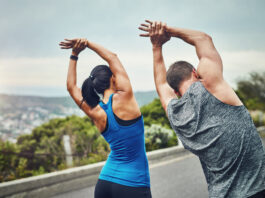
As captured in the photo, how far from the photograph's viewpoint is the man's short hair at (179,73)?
1.98m

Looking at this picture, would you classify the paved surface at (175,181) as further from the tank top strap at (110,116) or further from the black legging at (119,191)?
the tank top strap at (110,116)

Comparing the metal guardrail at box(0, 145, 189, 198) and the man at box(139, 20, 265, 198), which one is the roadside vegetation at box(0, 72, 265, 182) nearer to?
the metal guardrail at box(0, 145, 189, 198)

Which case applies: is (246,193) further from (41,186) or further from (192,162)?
(192,162)

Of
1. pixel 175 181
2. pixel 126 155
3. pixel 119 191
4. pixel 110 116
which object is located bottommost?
pixel 175 181

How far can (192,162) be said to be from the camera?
8664 mm

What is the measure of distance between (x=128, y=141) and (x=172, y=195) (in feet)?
12.3

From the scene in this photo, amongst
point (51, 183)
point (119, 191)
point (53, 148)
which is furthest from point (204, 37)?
point (53, 148)

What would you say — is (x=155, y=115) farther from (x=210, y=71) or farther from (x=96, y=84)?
(x=210, y=71)

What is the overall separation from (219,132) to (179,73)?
0.50 meters

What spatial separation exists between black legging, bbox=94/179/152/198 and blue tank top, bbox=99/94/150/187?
0.11 ft

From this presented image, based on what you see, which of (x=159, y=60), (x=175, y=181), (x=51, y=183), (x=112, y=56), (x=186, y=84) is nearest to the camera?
A: (x=186, y=84)

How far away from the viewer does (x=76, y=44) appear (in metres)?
2.74

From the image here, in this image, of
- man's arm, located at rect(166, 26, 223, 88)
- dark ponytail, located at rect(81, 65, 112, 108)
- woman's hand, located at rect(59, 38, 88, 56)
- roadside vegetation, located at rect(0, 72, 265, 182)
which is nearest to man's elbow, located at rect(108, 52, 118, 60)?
dark ponytail, located at rect(81, 65, 112, 108)

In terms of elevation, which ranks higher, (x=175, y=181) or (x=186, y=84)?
(x=186, y=84)
